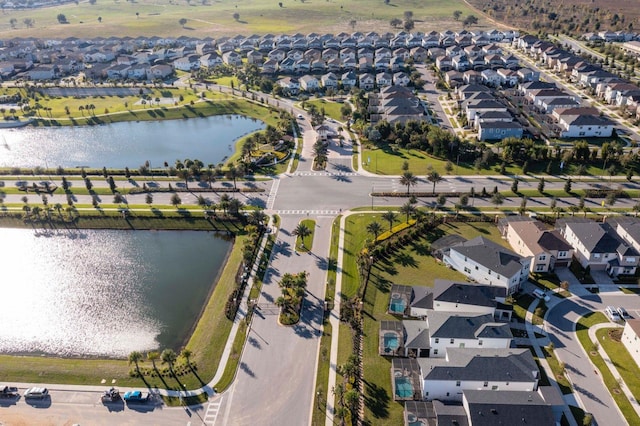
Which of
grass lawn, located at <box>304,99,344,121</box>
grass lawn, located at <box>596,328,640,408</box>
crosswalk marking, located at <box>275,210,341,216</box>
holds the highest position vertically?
grass lawn, located at <box>304,99,344,121</box>

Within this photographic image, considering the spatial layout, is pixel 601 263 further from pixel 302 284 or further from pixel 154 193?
pixel 154 193

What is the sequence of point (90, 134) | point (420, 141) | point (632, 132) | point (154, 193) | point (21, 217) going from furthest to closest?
point (90, 134) < point (632, 132) < point (420, 141) < point (154, 193) < point (21, 217)

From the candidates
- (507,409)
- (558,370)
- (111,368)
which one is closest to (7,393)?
(111,368)

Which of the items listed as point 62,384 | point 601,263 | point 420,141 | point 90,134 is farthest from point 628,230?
point 90,134

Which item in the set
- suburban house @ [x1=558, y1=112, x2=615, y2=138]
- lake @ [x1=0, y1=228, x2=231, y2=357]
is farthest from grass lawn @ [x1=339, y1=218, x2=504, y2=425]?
suburban house @ [x1=558, y1=112, x2=615, y2=138]

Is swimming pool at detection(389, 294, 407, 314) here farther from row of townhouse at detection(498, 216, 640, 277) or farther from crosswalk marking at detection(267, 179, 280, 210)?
crosswalk marking at detection(267, 179, 280, 210)

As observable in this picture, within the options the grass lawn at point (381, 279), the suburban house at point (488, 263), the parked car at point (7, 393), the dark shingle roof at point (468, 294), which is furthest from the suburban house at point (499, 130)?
the parked car at point (7, 393)
